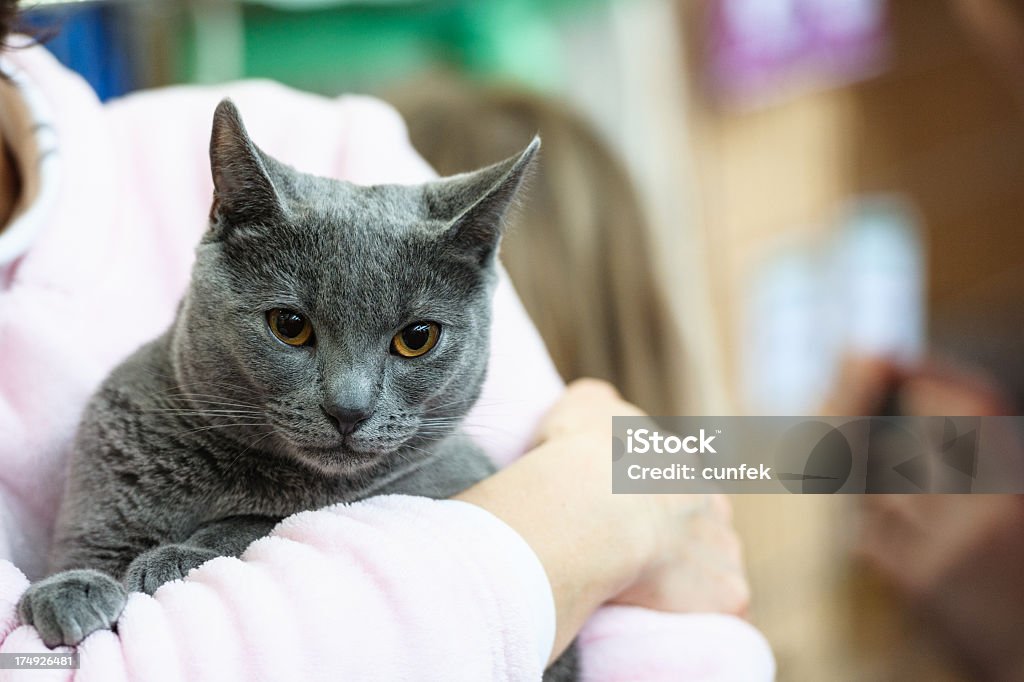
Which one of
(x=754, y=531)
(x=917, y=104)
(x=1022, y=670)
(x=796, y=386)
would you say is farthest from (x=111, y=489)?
(x=917, y=104)

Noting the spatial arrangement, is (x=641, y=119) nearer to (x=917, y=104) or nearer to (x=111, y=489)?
(x=917, y=104)

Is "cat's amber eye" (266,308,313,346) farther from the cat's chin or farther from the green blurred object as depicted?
the green blurred object

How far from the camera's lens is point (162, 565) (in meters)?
0.53

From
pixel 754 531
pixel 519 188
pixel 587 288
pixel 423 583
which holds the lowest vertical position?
pixel 754 531

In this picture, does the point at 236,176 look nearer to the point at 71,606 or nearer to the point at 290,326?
the point at 290,326

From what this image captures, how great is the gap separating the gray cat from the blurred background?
229mm

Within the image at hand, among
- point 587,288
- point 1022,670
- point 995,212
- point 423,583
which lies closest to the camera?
point 423,583

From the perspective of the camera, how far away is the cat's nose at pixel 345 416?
537mm

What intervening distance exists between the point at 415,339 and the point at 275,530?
162 mm

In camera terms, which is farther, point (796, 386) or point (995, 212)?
point (796, 386)

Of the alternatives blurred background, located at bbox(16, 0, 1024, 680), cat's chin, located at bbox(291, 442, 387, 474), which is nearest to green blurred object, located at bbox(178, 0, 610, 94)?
blurred background, located at bbox(16, 0, 1024, 680)

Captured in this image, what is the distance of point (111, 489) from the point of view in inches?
23.0

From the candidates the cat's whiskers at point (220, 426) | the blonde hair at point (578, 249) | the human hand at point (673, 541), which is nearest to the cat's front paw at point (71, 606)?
the cat's whiskers at point (220, 426)

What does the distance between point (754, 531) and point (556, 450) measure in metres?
1.25
